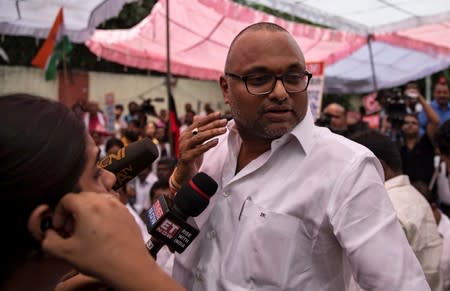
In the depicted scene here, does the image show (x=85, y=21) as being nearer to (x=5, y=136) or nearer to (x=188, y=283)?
(x=188, y=283)

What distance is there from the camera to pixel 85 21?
6.53 metres

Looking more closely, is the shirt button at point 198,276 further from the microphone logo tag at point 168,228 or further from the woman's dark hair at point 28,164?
the woman's dark hair at point 28,164

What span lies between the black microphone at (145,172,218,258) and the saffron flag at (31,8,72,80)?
5.08 meters

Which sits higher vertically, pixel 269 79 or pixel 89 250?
pixel 269 79

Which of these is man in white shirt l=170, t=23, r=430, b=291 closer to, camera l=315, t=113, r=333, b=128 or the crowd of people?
the crowd of people

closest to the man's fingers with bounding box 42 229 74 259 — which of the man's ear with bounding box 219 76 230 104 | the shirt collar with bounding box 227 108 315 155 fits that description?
the shirt collar with bounding box 227 108 315 155

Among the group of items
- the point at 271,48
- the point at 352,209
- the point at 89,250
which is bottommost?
the point at 352,209

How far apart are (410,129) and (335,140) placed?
3.56 metres

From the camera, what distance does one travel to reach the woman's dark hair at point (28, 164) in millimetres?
850

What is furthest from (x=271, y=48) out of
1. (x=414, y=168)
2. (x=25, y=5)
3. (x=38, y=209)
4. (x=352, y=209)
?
(x=25, y=5)

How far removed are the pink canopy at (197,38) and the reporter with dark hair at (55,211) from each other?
18.4ft

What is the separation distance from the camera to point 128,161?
4.52 ft

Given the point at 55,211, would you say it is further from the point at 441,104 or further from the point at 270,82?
the point at 441,104

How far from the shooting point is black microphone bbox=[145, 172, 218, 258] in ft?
4.49
